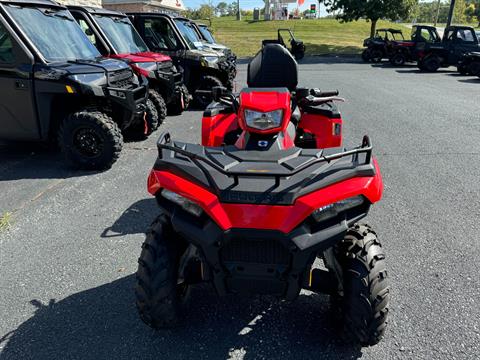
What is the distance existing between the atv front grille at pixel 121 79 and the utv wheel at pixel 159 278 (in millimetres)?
3655

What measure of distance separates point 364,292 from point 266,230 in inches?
26.6

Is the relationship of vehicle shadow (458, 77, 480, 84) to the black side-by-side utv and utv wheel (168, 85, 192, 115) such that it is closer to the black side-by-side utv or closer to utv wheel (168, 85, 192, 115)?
utv wheel (168, 85, 192, 115)

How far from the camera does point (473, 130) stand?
7559 millimetres

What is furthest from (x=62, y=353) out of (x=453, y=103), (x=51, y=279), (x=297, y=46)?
(x=453, y=103)

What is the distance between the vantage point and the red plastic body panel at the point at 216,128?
366 centimetres

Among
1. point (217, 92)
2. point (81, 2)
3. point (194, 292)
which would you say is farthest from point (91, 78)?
point (81, 2)

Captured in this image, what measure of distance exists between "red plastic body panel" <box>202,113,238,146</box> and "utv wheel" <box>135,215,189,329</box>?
152 cm

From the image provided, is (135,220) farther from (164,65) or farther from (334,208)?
(164,65)

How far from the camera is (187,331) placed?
245 centimetres

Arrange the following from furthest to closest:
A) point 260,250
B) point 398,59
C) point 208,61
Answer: point 398,59 → point 208,61 → point 260,250

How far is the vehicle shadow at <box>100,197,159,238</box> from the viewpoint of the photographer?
3.66 m

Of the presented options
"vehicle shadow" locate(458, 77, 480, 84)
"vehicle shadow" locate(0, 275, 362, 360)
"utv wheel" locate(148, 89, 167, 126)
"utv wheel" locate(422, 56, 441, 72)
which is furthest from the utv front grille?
"utv wheel" locate(422, 56, 441, 72)

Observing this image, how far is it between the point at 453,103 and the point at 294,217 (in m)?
10.4

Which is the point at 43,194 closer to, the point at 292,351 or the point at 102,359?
the point at 102,359
